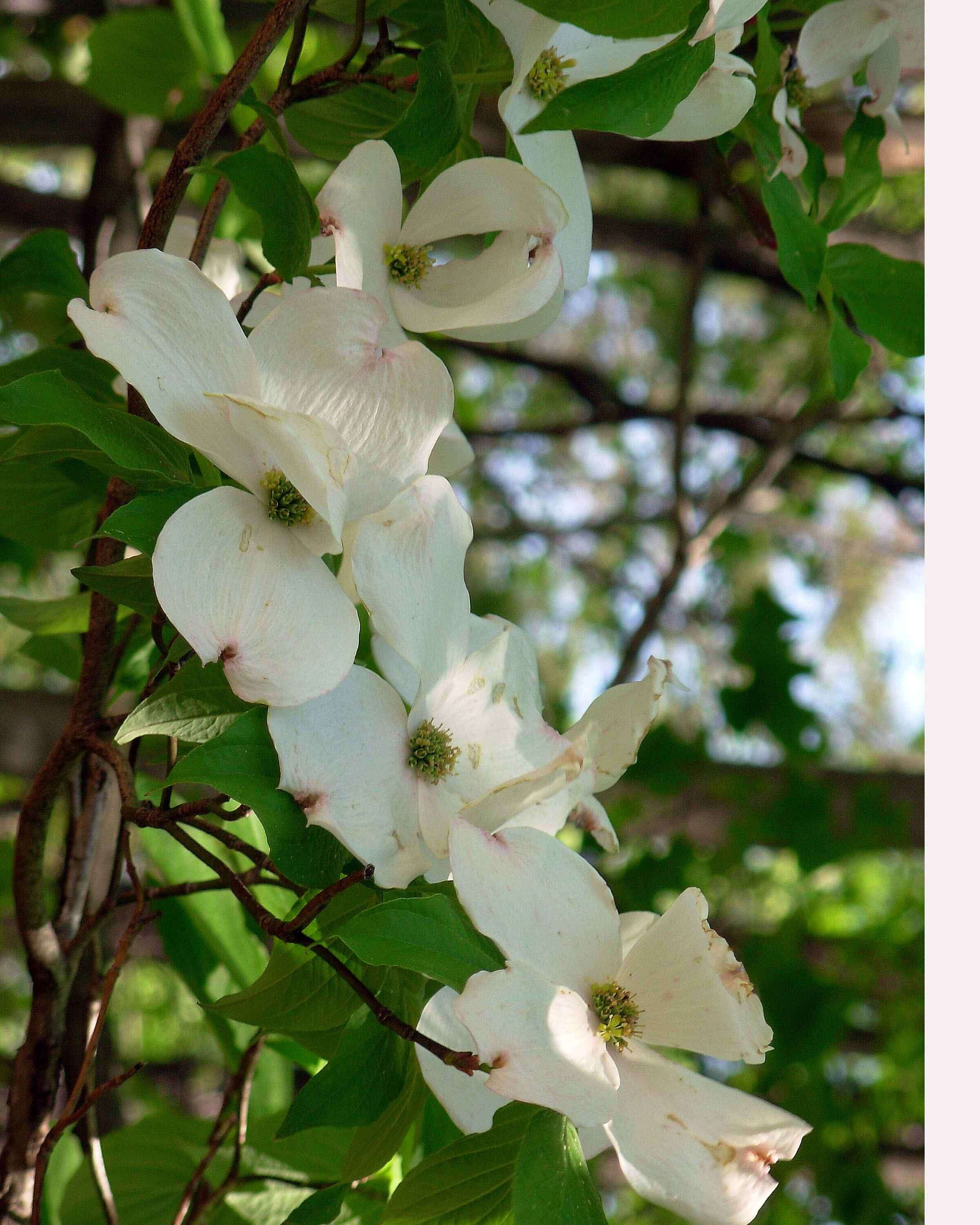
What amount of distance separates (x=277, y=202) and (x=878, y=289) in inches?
8.1

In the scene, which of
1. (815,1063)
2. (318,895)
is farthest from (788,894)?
(318,895)

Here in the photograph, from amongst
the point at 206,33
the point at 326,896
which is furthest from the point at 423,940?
the point at 206,33

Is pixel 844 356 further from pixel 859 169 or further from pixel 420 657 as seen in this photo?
pixel 420 657

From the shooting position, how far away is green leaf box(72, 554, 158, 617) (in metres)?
0.23

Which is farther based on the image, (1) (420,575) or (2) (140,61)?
(2) (140,61)

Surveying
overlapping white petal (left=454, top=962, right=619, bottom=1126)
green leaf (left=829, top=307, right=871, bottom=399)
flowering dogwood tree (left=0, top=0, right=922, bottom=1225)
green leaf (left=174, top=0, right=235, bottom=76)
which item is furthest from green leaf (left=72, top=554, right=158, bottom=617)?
green leaf (left=174, top=0, right=235, bottom=76)

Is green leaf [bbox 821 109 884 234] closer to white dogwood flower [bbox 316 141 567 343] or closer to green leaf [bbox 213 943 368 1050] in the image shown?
white dogwood flower [bbox 316 141 567 343]

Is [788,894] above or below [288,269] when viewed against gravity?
below

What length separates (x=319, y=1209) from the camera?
0.27 m

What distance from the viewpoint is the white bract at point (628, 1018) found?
0.21 metres

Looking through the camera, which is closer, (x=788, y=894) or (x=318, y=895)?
(x=318, y=895)

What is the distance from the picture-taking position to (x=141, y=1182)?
44 centimetres

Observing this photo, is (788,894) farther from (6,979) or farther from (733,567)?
(6,979)

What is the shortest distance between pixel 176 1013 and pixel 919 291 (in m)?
1.49
